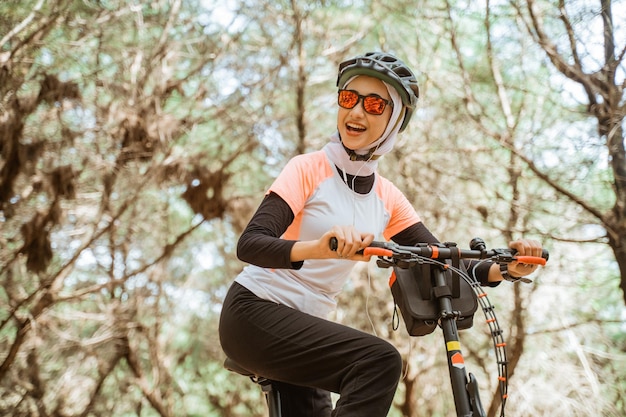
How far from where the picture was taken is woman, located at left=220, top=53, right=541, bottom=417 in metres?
1.96

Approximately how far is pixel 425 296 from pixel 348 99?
3.24ft

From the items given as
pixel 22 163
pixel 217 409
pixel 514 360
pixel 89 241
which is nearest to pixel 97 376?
pixel 217 409

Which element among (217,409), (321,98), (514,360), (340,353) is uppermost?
(321,98)

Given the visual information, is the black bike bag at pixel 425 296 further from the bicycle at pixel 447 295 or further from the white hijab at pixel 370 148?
the white hijab at pixel 370 148

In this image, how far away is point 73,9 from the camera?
6.31m

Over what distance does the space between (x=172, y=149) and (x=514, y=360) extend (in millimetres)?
4403

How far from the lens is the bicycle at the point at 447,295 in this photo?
5.98ft

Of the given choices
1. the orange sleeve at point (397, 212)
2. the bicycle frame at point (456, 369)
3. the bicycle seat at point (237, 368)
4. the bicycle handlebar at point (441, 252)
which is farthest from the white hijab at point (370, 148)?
the bicycle seat at point (237, 368)

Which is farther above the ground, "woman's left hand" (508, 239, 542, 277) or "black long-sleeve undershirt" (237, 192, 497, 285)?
"black long-sleeve undershirt" (237, 192, 497, 285)

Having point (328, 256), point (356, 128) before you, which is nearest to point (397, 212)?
point (356, 128)

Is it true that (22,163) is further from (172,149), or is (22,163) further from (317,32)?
(317,32)

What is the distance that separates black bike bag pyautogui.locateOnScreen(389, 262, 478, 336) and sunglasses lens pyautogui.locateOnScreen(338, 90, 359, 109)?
2.79ft

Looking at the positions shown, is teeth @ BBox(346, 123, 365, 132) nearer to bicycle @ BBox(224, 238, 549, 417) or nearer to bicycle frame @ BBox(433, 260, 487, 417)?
bicycle @ BBox(224, 238, 549, 417)

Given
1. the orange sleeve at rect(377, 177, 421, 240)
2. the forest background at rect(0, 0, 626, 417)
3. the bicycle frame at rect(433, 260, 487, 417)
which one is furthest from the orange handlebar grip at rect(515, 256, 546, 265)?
the forest background at rect(0, 0, 626, 417)
